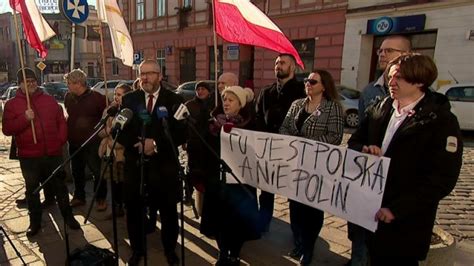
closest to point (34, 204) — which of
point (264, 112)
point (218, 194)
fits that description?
point (218, 194)

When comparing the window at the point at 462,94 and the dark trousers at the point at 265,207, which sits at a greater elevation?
the window at the point at 462,94

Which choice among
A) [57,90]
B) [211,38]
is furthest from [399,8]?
[57,90]

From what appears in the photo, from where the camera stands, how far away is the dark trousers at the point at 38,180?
12.6ft

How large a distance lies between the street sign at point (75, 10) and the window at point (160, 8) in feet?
66.5

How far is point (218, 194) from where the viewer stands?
3.33 metres

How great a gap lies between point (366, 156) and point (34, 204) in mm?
3414

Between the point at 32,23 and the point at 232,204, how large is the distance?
3.27m

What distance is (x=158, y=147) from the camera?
3150 millimetres

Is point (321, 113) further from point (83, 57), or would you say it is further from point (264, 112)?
point (83, 57)

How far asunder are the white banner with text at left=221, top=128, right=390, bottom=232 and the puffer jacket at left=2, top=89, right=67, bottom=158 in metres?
1.91

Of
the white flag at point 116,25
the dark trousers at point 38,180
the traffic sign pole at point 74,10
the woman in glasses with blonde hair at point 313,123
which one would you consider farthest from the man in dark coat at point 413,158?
the traffic sign pole at point 74,10

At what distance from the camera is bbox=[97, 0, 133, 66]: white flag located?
14.1 feet

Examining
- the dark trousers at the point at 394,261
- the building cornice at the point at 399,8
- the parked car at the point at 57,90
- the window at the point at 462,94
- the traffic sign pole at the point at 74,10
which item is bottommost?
the parked car at the point at 57,90

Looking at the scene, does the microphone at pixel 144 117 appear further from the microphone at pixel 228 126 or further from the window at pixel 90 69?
the window at pixel 90 69
